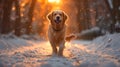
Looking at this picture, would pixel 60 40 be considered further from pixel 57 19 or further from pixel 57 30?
pixel 57 19

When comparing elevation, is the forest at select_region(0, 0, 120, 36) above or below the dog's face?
below

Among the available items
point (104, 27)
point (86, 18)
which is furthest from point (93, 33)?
point (86, 18)

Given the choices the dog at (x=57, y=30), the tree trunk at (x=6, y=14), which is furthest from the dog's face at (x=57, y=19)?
the tree trunk at (x=6, y=14)

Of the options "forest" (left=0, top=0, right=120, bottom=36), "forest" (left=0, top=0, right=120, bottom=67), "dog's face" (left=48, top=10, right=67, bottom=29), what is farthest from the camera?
"forest" (left=0, top=0, right=120, bottom=36)

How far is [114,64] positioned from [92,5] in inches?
1558

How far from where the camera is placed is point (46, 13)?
4450 centimetres

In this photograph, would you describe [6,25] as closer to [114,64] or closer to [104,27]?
[104,27]

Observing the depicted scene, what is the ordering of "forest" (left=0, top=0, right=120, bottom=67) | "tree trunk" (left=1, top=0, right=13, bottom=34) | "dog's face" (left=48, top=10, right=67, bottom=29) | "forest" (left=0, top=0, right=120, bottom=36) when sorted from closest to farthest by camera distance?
1. "forest" (left=0, top=0, right=120, bottom=67)
2. "dog's face" (left=48, top=10, right=67, bottom=29)
3. "forest" (left=0, top=0, right=120, bottom=36)
4. "tree trunk" (left=1, top=0, right=13, bottom=34)

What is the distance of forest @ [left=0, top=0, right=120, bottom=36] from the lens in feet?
75.4

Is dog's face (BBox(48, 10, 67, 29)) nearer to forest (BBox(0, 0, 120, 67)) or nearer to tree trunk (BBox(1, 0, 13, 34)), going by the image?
forest (BBox(0, 0, 120, 67))

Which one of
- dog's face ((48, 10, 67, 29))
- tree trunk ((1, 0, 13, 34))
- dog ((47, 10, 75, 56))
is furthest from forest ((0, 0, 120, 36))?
dog ((47, 10, 75, 56))

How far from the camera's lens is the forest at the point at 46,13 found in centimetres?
2300

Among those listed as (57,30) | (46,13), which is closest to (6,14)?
(57,30)

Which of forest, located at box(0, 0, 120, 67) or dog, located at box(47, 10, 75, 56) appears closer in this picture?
forest, located at box(0, 0, 120, 67)
